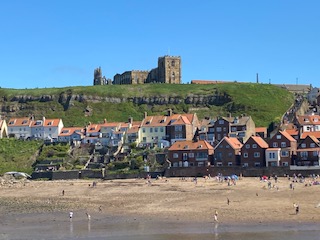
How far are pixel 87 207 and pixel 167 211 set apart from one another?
872 cm

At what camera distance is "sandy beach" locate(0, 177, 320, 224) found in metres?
42.4

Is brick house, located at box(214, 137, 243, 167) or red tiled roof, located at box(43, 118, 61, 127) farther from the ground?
red tiled roof, located at box(43, 118, 61, 127)

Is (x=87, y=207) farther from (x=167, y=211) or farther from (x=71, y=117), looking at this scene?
(x=71, y=117)

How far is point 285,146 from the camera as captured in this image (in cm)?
6888

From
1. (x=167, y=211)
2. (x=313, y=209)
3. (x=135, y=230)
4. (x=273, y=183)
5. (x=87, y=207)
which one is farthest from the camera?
(x=273, y=183)

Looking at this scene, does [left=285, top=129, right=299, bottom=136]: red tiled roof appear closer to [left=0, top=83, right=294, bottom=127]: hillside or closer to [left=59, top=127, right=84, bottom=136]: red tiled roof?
[left=0, top=83, right=294, bottom=127]: hillside

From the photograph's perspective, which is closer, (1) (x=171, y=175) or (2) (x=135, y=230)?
(2) (x=135, y=230)

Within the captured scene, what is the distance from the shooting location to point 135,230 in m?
38.1

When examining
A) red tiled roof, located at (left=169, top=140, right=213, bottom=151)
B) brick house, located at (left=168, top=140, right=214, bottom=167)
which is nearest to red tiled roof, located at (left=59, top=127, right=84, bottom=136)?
red tiled roof, located at (left=169, top=140, right=213, bottom=151)

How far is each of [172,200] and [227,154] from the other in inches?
839

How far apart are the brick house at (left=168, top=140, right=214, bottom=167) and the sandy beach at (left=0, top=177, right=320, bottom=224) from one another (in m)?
5.84

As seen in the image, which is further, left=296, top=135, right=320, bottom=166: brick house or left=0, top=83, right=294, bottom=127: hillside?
left=0, top=83, right=294, bottom=127: hillside

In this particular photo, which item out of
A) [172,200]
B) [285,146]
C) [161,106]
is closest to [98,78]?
[161,106]

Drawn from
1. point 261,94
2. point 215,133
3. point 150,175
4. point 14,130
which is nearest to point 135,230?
point 150,175
